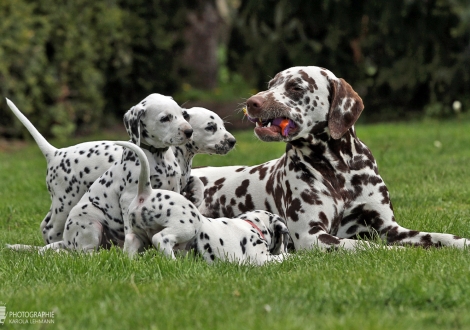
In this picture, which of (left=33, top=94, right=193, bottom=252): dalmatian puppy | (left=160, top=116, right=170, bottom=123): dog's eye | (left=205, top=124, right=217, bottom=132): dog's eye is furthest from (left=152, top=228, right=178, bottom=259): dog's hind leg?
(left=205, top=124, right=217, bottom=132): dog's eye

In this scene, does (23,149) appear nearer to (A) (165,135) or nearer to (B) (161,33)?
(B) (161,33)

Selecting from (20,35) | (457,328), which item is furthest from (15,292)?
(20,35)

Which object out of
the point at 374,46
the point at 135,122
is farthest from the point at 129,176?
the point at 374,46

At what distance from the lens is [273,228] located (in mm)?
6562

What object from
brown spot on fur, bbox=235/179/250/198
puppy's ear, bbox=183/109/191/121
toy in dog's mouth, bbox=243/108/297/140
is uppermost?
toy in dog's mouth, bbox=243/108/297/140

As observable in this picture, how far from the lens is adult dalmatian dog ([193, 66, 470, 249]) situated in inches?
256

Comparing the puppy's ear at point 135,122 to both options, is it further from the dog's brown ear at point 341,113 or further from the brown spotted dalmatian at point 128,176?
the dog's brown ear at point 341,113

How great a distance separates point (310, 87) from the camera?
6645 millimetres

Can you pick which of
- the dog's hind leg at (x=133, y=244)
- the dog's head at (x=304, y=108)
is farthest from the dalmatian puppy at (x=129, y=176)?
the dog's head at (x=304, y=108)

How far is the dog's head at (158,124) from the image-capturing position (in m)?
6.37

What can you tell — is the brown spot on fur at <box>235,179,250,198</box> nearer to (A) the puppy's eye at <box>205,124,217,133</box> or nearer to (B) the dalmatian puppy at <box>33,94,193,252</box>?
(A) the puppy's eye at <box>205,124,217,133</box>

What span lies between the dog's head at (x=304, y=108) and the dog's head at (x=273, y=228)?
61cm

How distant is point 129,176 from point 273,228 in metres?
1.19

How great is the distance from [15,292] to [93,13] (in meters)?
11.8
